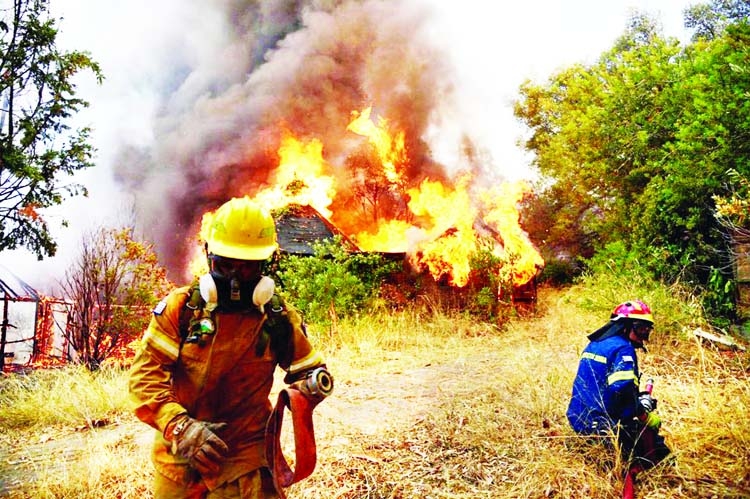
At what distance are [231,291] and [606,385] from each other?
9.57 feet

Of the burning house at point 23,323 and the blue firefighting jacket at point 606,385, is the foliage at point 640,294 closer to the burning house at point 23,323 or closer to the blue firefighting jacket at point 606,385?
the blue firefighting jacket at point 606,385

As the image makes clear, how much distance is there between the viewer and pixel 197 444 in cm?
202

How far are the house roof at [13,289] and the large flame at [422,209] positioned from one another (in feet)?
12.5

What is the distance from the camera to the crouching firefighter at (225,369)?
87.0 inches

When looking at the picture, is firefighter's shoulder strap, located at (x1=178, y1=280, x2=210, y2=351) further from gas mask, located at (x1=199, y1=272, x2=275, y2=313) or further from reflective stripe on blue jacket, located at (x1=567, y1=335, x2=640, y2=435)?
reflective stripe on blue jacket, located at (x1=567, y1=335, x2=640, y2=435)

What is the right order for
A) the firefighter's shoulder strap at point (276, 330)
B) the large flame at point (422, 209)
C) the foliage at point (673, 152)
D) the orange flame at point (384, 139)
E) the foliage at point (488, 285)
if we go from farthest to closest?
1. the orange flame at point (384, 139)
2. the large flame at point (422, 209)
3. the foliage at point (488, 285)
4. the foliage at point (673, 152)
5. the firefighter's shoulder strap at point (276, 330)

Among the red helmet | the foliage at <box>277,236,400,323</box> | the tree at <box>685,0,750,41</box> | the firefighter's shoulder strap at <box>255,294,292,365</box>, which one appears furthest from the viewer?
the tree at <box>685,0,750,41</box>

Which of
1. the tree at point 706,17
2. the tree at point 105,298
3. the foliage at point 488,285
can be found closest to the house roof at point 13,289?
the tree at point 105,298

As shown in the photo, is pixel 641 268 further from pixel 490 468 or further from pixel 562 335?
pixel 490 468

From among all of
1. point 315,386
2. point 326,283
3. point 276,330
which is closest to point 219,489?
point 315,386

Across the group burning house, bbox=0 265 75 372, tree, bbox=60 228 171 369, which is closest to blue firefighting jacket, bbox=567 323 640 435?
tree, bbox=60 228 171 369

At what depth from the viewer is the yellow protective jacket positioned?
2176mm

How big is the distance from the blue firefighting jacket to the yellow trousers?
2596mm

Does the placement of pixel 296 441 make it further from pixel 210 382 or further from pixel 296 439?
pixel 210 382
